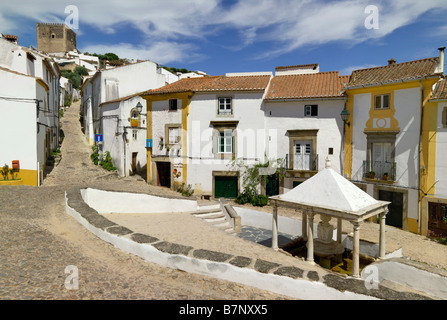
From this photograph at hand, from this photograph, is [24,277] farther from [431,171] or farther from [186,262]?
[431,171]

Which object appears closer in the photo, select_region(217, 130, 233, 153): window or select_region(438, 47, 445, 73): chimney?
select_region(438, 47, 445, 73): chimney

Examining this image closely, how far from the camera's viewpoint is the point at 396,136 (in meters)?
16.4

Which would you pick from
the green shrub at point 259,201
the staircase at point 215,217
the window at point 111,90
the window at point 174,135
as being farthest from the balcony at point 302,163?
the window at point 111,90

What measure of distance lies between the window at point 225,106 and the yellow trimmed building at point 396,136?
7.94m

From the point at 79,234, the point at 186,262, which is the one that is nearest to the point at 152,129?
the point at 79,234

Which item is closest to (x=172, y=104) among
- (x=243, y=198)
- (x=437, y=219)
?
(x=243, y=198)

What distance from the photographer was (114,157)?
25141 millimetres

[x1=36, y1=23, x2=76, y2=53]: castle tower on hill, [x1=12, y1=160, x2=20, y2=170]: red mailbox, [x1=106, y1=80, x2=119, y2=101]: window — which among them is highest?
[x1=36, y1=23, x2=76, y2=53]: castle tower on hill

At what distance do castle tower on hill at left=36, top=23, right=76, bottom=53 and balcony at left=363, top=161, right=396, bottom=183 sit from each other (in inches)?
3352

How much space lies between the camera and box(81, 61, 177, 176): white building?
79.9 feet

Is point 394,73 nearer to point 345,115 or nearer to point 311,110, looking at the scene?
point 345,115

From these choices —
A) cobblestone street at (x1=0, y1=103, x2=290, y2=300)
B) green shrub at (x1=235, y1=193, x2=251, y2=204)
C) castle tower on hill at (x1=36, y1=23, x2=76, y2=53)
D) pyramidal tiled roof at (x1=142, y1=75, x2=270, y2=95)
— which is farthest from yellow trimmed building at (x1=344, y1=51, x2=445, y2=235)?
castle tower on hill at (x1=36, y1=23, x2=76, y2=53)

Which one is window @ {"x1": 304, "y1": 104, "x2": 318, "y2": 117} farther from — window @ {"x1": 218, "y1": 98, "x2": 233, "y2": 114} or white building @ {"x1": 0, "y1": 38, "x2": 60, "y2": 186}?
white building @ {"x1": 0, "y1": 38, "x2": 60, "y2": 186}

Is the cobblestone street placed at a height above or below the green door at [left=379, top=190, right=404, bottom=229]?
above
